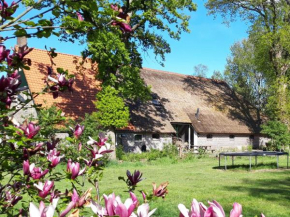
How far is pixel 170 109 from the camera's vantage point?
30.2 m

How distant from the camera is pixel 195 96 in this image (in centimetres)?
3500

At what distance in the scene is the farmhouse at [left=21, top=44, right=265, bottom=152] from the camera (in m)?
24.8

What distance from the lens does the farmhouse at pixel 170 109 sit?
81.4 ft

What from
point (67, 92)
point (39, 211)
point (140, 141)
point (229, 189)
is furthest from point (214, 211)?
point (140, 141)

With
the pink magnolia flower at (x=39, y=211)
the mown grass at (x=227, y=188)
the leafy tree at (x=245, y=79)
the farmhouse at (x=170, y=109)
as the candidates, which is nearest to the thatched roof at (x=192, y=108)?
the farmhouse at (x=170, y=109)

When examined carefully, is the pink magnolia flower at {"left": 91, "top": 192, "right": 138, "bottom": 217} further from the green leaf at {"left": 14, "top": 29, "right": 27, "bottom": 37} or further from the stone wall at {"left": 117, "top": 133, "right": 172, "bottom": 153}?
the stone wall at {"left": 117, "top": 133, "right": 172, "bottom": 153}

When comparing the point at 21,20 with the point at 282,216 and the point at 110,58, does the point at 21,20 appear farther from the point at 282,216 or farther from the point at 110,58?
the point at 110,58

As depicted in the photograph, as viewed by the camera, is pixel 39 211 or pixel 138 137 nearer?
pixel 39 211

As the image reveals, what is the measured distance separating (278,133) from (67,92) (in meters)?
18.4

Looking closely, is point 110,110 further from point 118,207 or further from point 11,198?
point 118,207

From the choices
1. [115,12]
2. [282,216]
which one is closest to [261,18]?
[282,216]

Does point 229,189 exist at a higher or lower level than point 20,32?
lower

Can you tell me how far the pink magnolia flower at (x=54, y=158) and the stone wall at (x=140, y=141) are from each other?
2233cm

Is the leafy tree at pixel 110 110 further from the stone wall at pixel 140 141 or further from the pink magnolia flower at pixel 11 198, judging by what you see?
the pink magnolia flower at pixel 11 198
